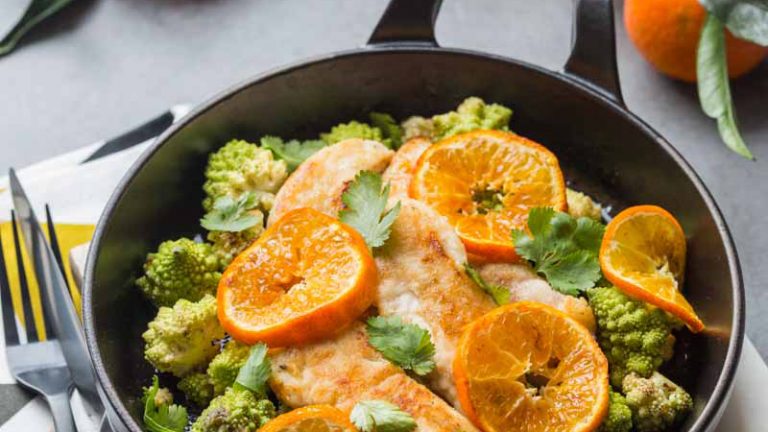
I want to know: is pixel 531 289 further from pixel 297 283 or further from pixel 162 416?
pixel 162 416

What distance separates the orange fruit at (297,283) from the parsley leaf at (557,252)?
0.43 m

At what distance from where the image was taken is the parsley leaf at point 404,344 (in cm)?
216

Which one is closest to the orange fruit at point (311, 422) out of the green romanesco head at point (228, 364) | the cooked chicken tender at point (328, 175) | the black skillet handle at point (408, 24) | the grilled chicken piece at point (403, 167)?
the green romanesco head at point (228, 364)

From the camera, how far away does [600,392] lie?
215cm

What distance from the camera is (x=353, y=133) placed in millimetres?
2789

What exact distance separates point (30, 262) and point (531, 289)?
152 cm

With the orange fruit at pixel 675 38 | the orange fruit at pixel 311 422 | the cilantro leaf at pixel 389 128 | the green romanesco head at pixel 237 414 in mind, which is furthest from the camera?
the orange fruit at pixel 675 38

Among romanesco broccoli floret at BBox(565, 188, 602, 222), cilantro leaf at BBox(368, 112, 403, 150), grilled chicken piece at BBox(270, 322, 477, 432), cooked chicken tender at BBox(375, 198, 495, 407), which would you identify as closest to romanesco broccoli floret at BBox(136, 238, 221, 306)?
grilled chicken piece at BBox(270, 322, 477, 432)

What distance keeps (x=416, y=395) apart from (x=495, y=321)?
0.84 ft

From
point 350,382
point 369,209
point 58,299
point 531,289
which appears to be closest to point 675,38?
point 531,289

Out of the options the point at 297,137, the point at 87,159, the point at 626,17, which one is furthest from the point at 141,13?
the point at 626,17

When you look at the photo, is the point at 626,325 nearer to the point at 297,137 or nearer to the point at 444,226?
the point at 444,226

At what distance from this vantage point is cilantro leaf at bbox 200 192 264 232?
2.49 meters

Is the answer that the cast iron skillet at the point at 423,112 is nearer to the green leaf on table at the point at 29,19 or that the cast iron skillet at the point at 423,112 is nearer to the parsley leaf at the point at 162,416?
the parsley leaf at the point at 162,416
